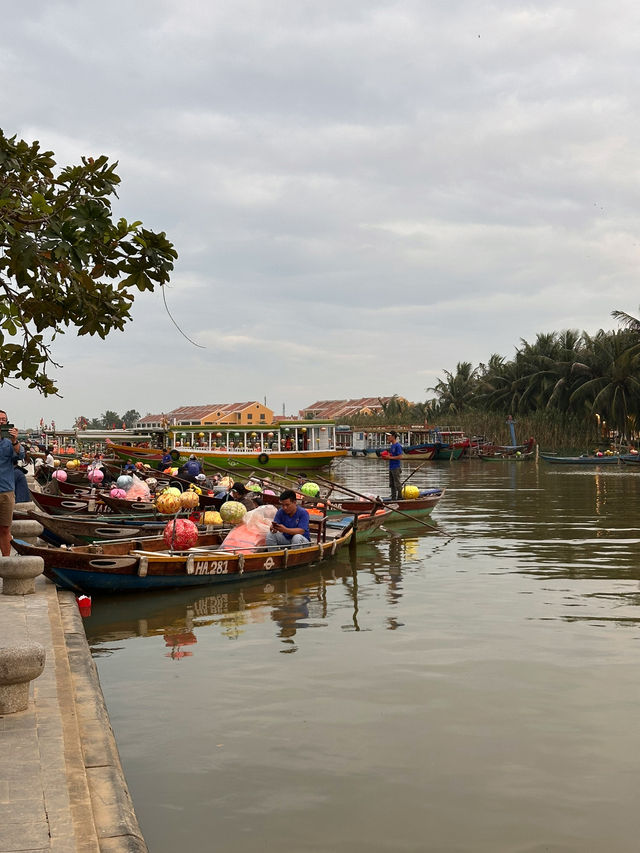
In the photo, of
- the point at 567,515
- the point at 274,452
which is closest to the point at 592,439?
the point at 274,452

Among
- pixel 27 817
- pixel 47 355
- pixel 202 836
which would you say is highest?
pixel 47 355

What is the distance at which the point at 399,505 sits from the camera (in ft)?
60.4

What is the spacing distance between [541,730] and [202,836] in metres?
2.83

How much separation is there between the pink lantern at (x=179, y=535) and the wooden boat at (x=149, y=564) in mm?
154

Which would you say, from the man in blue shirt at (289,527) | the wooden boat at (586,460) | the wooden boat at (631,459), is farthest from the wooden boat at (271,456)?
the man in blue shirt at (289,527)

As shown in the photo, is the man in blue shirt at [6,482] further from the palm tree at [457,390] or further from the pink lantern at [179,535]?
the palm tree at [457,390]

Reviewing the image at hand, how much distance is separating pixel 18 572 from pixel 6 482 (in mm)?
1507

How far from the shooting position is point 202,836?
4.71m

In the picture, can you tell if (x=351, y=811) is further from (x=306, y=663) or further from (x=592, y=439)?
(x=592, y=439)

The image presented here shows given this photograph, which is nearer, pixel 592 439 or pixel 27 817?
pixel 27 817

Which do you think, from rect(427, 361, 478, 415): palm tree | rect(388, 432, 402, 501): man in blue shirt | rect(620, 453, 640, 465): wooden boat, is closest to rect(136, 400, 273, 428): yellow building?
rect(427, 361, 478, 415): palm tree

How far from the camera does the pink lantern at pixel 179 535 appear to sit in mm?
11430

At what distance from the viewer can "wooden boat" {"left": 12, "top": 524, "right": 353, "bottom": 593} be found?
9828 mm

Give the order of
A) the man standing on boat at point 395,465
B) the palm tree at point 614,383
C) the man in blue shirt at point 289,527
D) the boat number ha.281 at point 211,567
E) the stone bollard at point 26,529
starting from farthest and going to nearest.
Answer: the palm tree at point 614,383
the man standing on boat at point 395,465
the man in blue shirt at point 289,527
the stone bollard at point 26,529
the boat number ha.281 at point 211,567
